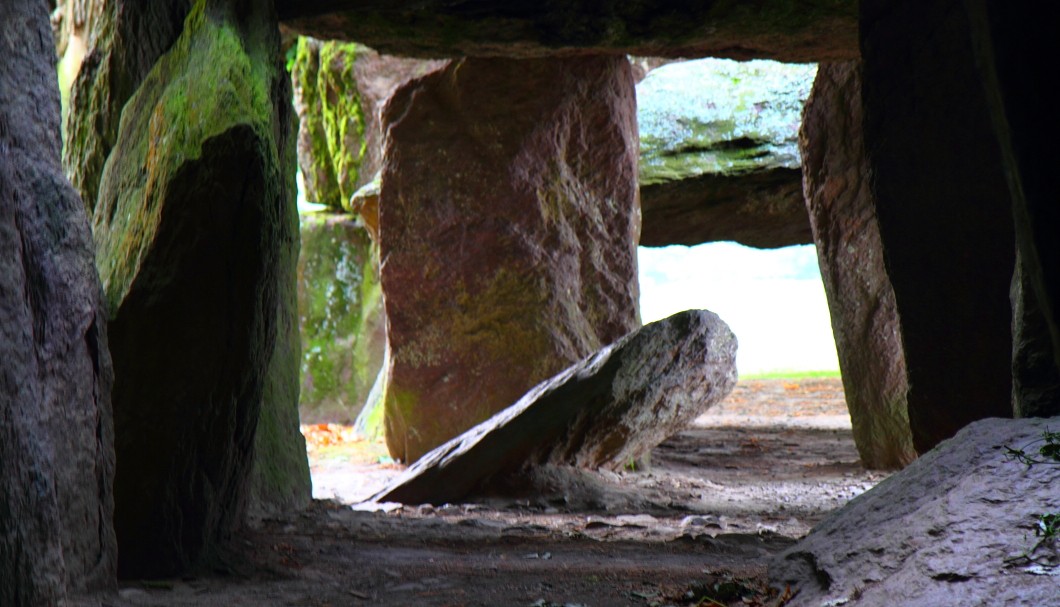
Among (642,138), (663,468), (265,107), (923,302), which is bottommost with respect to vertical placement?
(663,468)

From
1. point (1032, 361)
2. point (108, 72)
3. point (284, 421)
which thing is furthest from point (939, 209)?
point (108, 72)

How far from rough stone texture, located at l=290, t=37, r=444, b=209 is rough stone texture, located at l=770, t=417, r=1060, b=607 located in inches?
307

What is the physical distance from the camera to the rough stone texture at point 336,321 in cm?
1052

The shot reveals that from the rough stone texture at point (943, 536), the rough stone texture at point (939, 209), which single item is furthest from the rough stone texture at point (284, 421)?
the rough stone texture at point (939, 209)

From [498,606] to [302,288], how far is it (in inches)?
320

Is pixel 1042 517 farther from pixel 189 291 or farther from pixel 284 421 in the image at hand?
pixel 284 421

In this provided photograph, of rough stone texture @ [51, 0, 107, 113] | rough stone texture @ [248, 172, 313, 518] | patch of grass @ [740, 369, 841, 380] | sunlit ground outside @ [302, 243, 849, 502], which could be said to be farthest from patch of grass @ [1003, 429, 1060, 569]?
sunlit ground outside @ [302, 243, 849, 502]

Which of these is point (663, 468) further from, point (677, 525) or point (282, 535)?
point (282, 535)

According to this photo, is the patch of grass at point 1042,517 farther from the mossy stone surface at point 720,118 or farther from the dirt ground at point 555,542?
the mossy stone surface at point 720,118

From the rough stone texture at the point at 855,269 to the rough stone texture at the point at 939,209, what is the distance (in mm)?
1651

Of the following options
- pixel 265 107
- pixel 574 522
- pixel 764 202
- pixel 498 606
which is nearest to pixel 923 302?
pixel 574 522

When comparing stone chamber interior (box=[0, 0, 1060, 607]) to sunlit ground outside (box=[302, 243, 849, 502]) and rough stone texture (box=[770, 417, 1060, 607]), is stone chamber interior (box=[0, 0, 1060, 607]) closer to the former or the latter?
rough stone texture (box=[770, 417, 1060, 607])

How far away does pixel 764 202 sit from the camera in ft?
26.1

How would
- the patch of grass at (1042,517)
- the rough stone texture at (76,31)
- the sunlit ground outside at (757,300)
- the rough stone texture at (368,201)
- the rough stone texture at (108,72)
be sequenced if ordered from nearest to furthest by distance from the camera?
the patch of grass at (1042,517), the rough stone texture at (108,72), the rough stone texture at (76,31), the rough stone texture at (368,201), the sunlit ground outside at (757,300)
